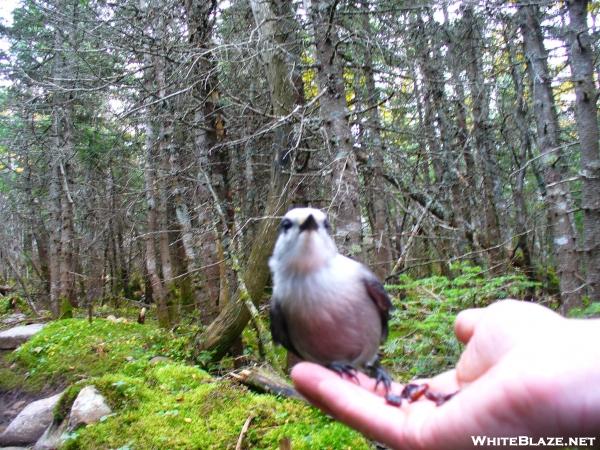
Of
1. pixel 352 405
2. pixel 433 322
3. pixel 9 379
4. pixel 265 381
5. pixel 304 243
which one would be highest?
pixel 304 243

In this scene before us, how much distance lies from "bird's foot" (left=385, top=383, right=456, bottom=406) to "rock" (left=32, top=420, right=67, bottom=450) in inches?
191

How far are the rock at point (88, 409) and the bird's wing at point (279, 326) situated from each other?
12.8 feet

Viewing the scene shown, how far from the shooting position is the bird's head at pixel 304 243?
224 cm

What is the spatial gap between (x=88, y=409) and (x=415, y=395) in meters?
4.64

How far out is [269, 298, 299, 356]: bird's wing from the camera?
240cm

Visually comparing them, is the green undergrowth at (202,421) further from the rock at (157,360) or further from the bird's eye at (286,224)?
the bird's eye at (286,224)

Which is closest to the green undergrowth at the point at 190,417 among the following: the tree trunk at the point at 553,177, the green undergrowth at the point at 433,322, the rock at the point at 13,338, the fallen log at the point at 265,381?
the fallen log at the point at 265,381

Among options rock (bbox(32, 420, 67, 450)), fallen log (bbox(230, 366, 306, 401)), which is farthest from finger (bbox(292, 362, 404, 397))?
rock (bbox(32, 420, 67, 450))

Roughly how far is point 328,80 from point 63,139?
11.6 metres

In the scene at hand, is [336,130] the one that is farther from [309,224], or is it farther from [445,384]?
[445,384]

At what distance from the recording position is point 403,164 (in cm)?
699

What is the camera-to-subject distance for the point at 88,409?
544 cm

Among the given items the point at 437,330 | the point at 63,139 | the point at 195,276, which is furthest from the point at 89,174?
the point at 437,330

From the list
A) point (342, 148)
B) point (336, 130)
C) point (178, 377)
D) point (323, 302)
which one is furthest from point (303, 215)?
point (178, 377)
